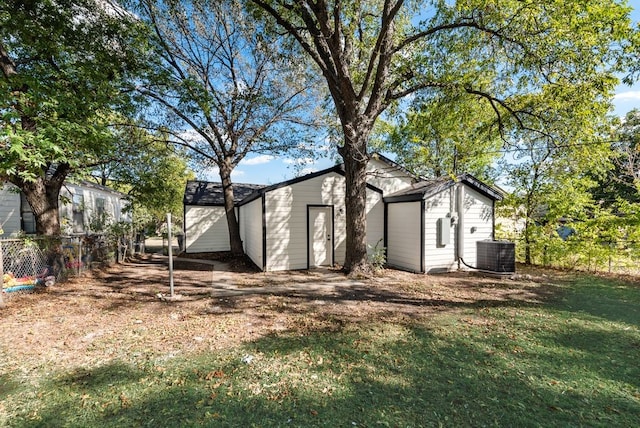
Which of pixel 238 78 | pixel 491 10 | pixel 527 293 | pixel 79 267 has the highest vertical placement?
pixel 238 78

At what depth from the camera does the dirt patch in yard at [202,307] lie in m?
3.47

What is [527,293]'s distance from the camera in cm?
614

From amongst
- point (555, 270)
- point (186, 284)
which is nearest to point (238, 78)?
point (186, 284)

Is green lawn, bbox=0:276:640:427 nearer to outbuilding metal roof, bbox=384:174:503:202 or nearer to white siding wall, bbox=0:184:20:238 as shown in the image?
outbuilding metal roof, bbox=384:174:503:202

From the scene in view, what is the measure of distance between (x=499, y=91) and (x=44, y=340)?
38.8 ft

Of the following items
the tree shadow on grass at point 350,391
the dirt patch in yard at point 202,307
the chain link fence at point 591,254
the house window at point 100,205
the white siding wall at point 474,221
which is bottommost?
the tree shadow on grass at point 350,391

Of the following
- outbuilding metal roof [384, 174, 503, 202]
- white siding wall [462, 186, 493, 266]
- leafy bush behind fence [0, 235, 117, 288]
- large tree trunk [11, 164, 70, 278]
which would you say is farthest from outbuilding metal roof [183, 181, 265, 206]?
white siding wall [462, 186, 493, 266]

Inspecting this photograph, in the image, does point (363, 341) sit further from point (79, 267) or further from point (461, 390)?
point (79, 267)

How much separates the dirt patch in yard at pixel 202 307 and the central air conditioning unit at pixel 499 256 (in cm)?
56

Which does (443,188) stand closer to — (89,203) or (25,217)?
(25,217)

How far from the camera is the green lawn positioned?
2.25 m

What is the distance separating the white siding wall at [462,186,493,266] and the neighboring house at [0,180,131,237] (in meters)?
12.0

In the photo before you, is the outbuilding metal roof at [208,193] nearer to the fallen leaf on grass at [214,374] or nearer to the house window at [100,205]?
the house window at [100,205]

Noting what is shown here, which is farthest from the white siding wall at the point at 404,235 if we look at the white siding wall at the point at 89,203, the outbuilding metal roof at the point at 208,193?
the white siding wall at the point at 89,203
